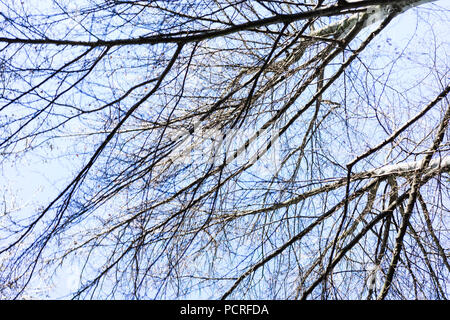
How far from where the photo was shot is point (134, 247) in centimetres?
380

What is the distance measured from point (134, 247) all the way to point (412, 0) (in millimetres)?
2821

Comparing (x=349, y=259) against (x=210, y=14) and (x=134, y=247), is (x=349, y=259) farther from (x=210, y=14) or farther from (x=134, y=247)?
(x=210, y=14)

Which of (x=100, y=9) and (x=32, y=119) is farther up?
(x=100, y=9)
